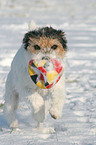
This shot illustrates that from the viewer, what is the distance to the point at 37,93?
357 cm

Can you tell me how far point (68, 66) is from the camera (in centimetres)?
765

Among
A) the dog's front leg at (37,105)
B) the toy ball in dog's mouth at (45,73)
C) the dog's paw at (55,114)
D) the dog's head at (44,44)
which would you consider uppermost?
the dog's head at (44,44)

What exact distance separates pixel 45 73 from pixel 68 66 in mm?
4459

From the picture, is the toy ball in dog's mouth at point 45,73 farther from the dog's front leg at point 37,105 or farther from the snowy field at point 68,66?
the snowy field at point 68,66

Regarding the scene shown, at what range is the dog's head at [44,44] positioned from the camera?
310cm

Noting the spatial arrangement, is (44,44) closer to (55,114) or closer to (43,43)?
(43,43)

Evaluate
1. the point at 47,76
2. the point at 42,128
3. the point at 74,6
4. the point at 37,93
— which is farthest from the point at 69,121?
the point at 74,6

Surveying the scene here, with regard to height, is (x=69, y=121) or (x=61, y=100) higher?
(x=61, y=100)

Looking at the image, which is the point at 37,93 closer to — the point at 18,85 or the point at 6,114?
the point at 18,85

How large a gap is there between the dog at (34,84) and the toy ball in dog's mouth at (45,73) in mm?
85

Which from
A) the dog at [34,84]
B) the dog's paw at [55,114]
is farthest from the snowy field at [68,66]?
the dog at [34,84]

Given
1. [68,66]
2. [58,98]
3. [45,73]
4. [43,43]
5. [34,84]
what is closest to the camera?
[43,43]

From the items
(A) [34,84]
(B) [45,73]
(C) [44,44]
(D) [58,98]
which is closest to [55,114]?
(D) [58,98]

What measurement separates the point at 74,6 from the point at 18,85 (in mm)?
15617
